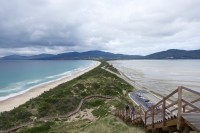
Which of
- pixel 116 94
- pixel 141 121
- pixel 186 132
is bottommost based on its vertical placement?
pixel 116 94

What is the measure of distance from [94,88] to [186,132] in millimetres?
40862

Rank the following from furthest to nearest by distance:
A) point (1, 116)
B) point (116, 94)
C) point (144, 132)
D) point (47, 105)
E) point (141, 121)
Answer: point (116, 94), point (47, 105), point (1, 116), point (141, 121), point (144, 132)

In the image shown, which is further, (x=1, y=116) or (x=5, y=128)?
(x=1, y=116)

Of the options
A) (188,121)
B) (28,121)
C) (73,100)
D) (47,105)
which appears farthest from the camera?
(73,100)

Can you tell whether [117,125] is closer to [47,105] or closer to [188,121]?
[188,121]

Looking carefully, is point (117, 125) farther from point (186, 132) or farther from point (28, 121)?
point (28, 121)

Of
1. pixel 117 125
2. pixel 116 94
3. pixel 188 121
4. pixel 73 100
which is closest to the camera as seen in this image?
pixel 188 121

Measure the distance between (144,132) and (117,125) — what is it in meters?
1.78

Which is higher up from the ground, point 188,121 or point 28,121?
point 188,121

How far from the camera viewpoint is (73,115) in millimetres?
29812

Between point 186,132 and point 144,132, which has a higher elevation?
point 186,132

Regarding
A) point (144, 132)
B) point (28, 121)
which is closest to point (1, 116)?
point (28, 121)

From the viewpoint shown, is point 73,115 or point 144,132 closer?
point 144,132

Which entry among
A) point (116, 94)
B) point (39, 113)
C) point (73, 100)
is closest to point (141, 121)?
point (39, 113)
